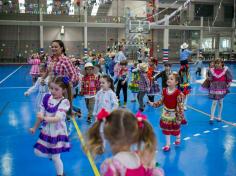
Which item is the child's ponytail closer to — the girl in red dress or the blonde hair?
the blonde hair

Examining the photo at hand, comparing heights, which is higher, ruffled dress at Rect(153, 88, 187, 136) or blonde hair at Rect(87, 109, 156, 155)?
blonde hair at Rect(87, 109, 156, 155)

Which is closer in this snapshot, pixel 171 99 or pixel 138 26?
pixel 171 99

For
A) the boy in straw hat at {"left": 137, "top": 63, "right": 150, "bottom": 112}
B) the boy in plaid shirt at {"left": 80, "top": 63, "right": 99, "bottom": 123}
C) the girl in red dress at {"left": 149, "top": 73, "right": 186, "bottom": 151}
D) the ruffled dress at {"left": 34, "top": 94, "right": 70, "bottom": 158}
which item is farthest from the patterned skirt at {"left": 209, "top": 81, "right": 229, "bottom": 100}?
the ruffled dress at {"left": 34, "top": 94, "right": 70, "bottom": 158}

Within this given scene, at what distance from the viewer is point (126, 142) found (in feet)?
6.76

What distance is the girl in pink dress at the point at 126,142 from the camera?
2.03m

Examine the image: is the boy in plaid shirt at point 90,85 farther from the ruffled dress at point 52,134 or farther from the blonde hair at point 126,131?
the blonde hair at point 126,131

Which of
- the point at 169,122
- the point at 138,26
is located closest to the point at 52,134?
the point at 169,122

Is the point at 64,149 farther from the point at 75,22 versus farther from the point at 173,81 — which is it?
the point at 75,22

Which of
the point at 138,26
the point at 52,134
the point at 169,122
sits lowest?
the point at 169,122

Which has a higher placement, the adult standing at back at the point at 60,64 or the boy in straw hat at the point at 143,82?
the adult standing at back at the point at 60,64

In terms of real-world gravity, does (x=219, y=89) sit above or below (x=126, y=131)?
below

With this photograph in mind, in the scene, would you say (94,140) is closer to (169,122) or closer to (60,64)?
(60,64)

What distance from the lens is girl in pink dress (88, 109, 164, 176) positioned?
2029 millimetres

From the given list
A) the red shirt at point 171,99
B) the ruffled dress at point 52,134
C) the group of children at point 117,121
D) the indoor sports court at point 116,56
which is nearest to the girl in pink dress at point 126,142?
the group of children at point 117,121
